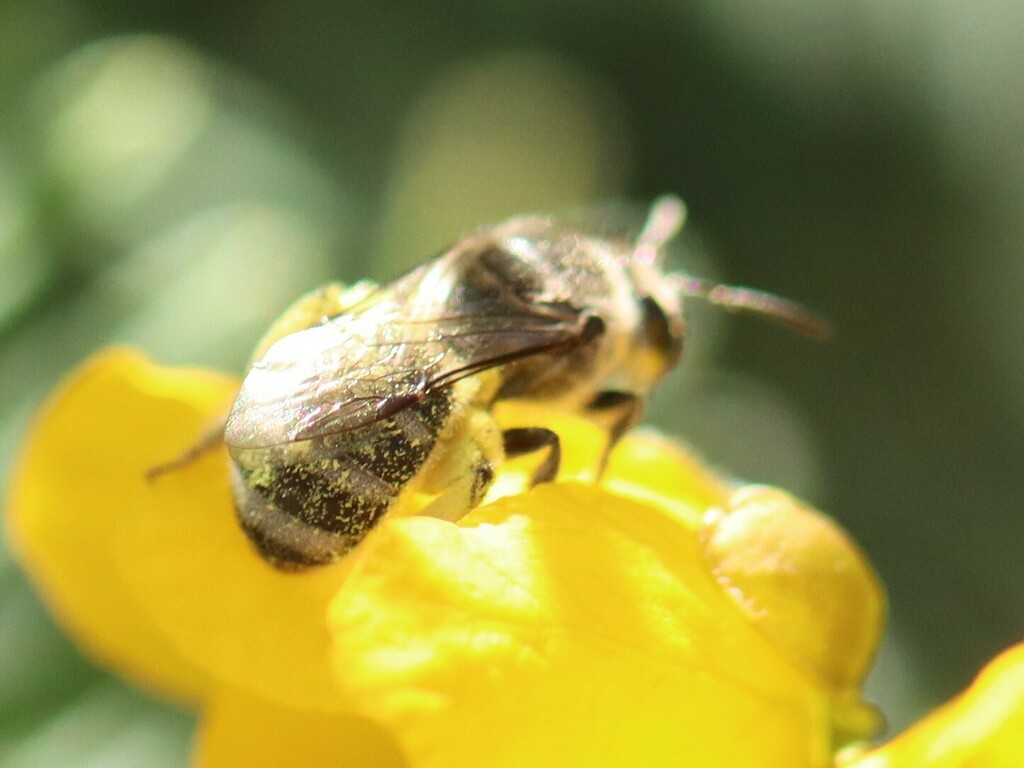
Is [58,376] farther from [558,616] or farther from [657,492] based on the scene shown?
[558,616]

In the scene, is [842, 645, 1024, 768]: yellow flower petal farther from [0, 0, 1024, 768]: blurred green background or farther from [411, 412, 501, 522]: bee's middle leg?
[0, 0, 1024, 768]: blurred green background

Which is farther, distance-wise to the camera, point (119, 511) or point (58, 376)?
point (58, 376)

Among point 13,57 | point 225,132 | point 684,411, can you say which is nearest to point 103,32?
point 225,132

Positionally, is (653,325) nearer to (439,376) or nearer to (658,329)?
(658,329)

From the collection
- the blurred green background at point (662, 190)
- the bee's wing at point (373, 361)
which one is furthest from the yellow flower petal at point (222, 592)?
the blurred green background at point (662, 190)

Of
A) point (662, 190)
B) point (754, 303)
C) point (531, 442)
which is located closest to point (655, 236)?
point (754, 303)

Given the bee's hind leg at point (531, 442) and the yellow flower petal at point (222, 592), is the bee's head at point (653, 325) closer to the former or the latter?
the bee's hind leg at point (531, 442)

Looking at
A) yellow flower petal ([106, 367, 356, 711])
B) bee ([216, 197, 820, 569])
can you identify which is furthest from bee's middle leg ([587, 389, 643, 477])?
yellow flower petal ([106, 367, 356, 711])
